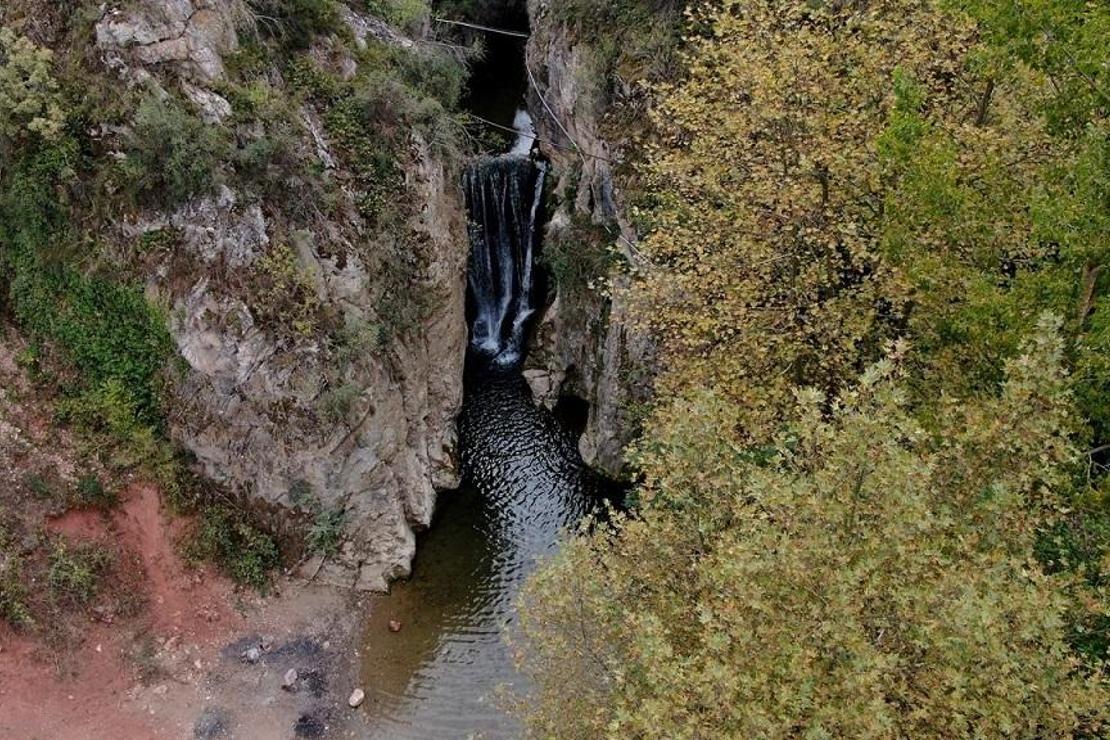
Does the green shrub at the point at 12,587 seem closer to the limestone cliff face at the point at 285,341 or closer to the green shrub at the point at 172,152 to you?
the limestone cliff face at the point at 285,341

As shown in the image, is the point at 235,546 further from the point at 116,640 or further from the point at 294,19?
the point at 294,19

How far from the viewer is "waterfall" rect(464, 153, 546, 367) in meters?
28.6

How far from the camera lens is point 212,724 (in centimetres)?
1752

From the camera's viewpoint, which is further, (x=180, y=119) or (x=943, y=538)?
(x=180, y=119)

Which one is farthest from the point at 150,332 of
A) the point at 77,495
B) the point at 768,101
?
the point at 768,101

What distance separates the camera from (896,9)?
16.4m

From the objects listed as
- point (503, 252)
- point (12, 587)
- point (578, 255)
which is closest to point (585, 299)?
point (578, 255)

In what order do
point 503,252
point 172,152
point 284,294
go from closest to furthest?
point 172,152
point 284,294
point 503,252

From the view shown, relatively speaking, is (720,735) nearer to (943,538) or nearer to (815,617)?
(815,617)

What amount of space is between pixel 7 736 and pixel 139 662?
8.65 ft

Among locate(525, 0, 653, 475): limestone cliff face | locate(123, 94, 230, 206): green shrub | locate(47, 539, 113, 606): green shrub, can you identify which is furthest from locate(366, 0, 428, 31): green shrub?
locate(47, 539, 113, 606): green shrub

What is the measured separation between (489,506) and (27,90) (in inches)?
605

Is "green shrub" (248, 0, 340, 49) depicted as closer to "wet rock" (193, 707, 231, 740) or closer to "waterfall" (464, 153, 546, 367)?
"waterfall" (464, 153, 546, 367)

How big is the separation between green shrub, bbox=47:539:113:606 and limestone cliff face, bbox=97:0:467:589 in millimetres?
3157
